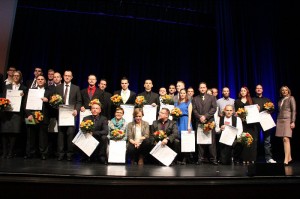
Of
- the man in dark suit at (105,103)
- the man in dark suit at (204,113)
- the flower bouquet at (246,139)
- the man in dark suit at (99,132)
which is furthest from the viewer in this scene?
the man in dark suit at (105,103)

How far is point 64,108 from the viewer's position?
534 centimetres

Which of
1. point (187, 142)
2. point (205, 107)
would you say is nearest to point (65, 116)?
point (187, 142)

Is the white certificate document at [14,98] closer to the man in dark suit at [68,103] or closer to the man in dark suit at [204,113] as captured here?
the man in dark suit at [68,103]

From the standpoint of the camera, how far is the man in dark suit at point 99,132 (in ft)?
17.2

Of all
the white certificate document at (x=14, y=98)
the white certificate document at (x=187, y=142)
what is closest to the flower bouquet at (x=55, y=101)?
the white certificate document at (x=14, y=98)

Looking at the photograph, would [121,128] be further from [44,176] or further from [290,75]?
[290,75]

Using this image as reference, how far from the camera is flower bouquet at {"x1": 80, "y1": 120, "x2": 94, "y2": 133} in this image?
4997 mm

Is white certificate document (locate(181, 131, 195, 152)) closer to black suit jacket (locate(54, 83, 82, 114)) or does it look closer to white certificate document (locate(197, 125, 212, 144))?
white certificate document (locate(197, 125, 212, 144))

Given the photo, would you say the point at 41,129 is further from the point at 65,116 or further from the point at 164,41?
the point at 164,41

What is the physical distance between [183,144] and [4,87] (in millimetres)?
3816

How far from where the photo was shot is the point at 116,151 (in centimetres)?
511

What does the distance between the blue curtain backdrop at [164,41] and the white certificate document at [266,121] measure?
2748 millimetres

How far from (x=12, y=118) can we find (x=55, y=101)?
97 centimetres

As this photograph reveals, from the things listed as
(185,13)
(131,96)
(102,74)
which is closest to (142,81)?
(102,74)
